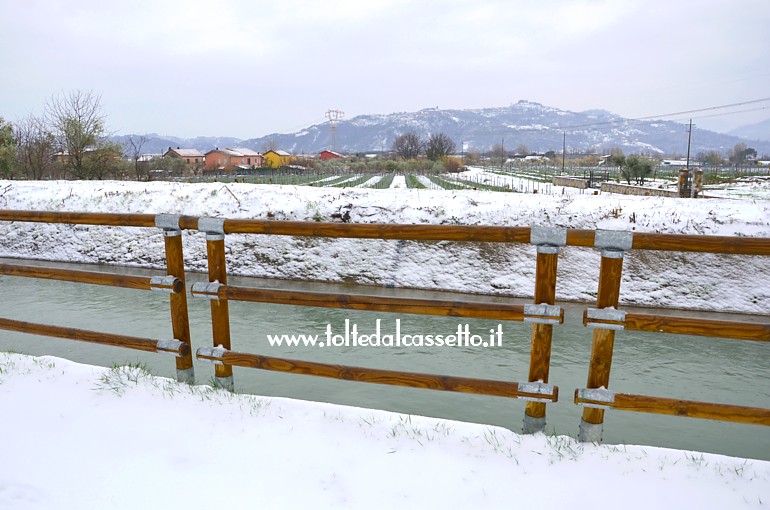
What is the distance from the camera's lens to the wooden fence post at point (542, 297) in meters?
3.10

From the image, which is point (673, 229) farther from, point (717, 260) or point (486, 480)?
point (486, 480)

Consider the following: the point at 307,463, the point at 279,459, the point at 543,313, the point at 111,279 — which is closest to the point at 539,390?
the point at 543,313

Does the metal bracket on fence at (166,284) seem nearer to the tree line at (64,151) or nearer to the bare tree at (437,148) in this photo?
the tree line at (64,151)

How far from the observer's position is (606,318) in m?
3.05

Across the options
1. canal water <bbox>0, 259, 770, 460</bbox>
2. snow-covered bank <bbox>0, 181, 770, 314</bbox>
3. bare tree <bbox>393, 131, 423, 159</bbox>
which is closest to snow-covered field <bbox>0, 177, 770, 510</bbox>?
canal water <bbox>0, 259, 770, 460</bbox>

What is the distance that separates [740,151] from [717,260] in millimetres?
100161

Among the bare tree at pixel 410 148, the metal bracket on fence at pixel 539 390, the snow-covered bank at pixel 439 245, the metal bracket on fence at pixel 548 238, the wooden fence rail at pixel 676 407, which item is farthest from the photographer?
the bare tree at pixel 410 148

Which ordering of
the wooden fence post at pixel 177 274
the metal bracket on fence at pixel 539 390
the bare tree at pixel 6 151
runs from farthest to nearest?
the bare tree at pixel 6 151
the wooden fence post at pixel 177 274
the metal bracket on fence at pixel 539 390

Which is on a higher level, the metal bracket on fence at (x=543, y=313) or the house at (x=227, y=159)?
the house at (x=227, y=159)

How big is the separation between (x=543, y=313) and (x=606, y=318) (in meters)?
0.36

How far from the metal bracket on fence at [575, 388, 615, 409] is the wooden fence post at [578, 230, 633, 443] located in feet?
0.17

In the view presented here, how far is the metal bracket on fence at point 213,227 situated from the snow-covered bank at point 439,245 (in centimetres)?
A: 866

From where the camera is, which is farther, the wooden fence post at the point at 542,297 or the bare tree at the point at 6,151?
the bare tree at the point at 6,151

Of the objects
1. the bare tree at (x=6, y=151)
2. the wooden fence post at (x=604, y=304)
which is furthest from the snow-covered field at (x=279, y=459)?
the bare tree at (x=6, y=151)
